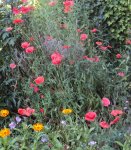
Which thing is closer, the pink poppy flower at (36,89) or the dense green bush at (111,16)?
the pink poppy flower at (36,89)

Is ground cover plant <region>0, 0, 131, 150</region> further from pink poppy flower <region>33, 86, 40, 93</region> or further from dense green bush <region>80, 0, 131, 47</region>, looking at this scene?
dense green bush <region>80, 0, 131, 47</region>

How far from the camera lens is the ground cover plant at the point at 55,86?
325cm

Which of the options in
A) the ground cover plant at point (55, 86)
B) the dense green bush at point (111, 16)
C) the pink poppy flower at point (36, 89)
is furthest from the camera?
the dense green bush at point (111, 16)

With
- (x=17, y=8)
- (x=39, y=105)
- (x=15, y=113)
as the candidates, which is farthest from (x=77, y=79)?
(x=17, y=8)

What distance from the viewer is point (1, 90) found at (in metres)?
4.08

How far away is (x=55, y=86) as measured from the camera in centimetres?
389

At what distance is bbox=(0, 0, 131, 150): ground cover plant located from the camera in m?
3.25

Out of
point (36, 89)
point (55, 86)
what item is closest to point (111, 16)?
point (55, 86)

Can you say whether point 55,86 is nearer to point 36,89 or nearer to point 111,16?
point 36,89

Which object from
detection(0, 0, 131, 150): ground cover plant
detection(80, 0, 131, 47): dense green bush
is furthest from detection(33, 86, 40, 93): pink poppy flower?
detection(80, 0, 131, 47): dense green bush

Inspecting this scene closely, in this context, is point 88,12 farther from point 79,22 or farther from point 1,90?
point 1,90

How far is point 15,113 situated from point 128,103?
124cm

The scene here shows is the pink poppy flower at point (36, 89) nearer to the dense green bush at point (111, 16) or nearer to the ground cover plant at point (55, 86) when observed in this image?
the ground cover plant at point (55, 86)

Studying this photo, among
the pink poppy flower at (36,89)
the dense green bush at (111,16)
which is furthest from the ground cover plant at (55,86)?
the dense green bush at (111,16)
